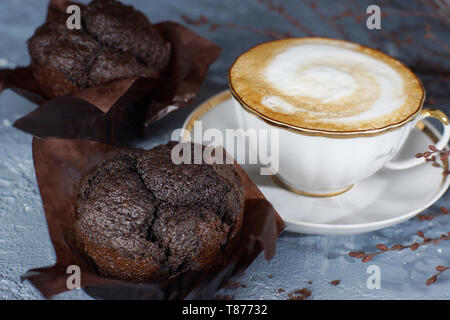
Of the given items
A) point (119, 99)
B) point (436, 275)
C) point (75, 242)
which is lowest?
point (436, 275)

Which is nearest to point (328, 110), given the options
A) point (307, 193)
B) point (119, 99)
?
point (307, 193)

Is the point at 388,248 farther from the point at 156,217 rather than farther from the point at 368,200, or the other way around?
the point at 156,217

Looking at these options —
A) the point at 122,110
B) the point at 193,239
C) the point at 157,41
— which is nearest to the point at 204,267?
the point at 193,239

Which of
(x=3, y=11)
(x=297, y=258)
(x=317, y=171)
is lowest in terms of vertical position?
(x=297, y=258)

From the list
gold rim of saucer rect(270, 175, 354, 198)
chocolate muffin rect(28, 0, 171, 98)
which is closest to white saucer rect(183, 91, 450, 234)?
gold rim of saucer rect(270, 175, 354, 198)
